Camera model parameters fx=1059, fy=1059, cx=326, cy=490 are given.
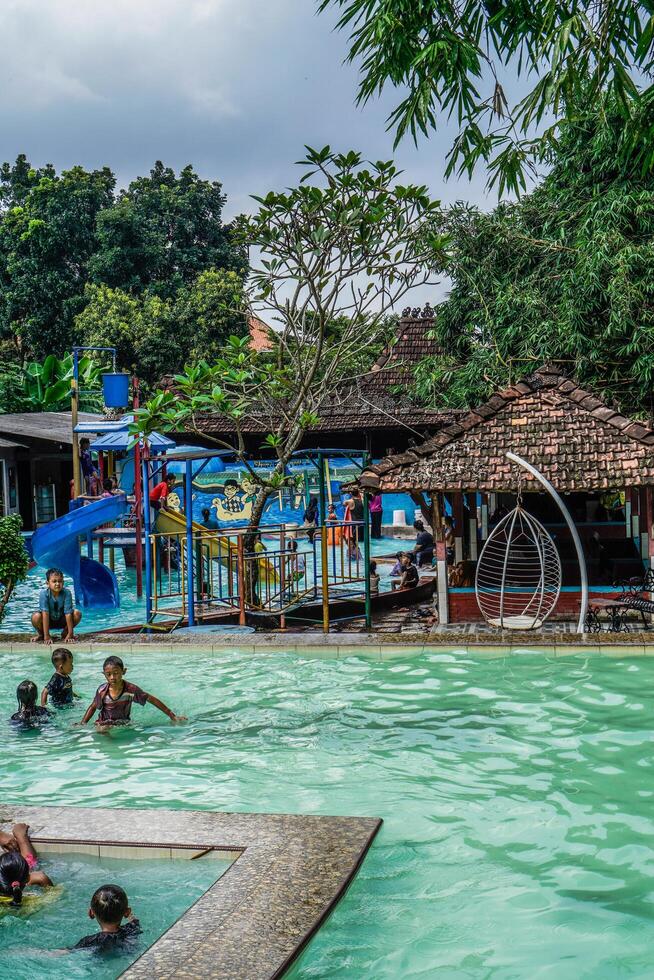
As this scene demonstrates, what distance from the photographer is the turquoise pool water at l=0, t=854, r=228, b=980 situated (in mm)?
5840

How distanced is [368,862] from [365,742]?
3142 millimetres

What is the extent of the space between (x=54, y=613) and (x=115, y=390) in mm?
6589

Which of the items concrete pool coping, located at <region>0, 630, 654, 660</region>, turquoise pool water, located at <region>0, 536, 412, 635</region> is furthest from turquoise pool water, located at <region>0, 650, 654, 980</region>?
turquoise pool water, located at <region>0, 536, 412, 635</region>

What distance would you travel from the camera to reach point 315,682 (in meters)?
12.5

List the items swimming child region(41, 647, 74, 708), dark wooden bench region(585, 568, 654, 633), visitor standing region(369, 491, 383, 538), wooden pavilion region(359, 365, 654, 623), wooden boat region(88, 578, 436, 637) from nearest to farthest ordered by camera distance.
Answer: swimming child region(41, 647, 74, 708) → dark wooden bench region(585, 568, 654, 633) → wooden pavilion region(359, 365, 654, 623) → wooden boat region(88, 578, 436, 637) → visitor standing region(369, 491, 383, 538)

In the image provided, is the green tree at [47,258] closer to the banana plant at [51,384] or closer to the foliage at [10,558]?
the banana plant at [51,384]

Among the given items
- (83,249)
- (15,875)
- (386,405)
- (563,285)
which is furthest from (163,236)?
(15,875)

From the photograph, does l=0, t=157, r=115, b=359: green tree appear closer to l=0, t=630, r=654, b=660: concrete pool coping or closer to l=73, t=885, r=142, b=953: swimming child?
l=0, t=630, r=654, b=660: concrete pool coping

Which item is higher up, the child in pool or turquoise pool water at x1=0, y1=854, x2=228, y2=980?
the child in pool

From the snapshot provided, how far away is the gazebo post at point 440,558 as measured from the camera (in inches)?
A: 578

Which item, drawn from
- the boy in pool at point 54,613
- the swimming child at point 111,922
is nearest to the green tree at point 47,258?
the boy in pool at point 54,613

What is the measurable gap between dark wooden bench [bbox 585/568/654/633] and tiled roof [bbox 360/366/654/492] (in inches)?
61.4

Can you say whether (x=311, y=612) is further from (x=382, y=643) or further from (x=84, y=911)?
(x=84, y=911)

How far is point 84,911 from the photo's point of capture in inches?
251
